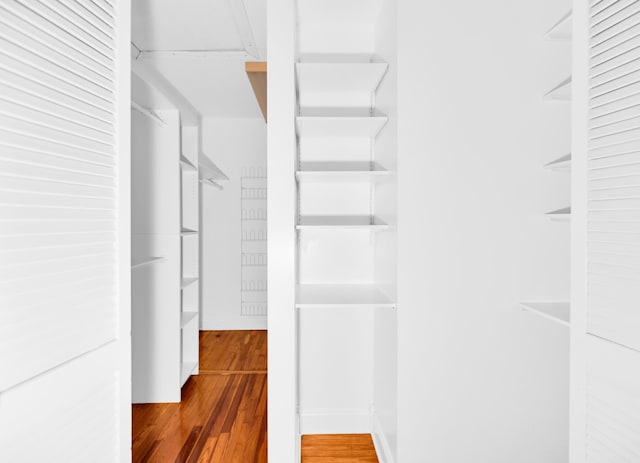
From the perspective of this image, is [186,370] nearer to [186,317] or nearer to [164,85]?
[186,317]

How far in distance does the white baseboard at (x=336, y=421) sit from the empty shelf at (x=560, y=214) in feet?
5.05

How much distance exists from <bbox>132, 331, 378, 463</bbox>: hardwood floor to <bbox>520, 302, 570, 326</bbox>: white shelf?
3.90 ft

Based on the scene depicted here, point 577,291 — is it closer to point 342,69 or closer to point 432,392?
point 432,392

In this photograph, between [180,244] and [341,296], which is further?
[180,244]

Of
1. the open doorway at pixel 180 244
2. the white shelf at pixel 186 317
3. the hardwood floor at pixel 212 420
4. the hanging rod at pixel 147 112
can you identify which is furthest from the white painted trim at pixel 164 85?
the hardwood floor at pixel 212 420

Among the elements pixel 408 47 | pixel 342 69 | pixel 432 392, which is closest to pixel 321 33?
pixel 342 69

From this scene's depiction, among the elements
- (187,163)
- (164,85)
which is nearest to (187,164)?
(187,163)

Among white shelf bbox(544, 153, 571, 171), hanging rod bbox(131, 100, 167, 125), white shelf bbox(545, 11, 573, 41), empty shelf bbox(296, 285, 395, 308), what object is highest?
white shelf bbox(545, 11, 573, 41)

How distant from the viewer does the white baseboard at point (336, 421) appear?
2.43 meters

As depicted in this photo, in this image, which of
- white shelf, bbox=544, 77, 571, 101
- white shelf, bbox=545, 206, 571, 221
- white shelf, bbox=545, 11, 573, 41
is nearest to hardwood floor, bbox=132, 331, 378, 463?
white shelf, bbox=545, 206, 571, 221

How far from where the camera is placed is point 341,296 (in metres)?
2.11

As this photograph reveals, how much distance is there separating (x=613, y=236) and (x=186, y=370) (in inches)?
121

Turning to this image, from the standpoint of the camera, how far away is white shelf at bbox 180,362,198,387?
311 cm

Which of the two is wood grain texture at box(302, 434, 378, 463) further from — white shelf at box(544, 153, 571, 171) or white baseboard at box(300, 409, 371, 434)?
white shelf at box(544, 153, 571, 171)
